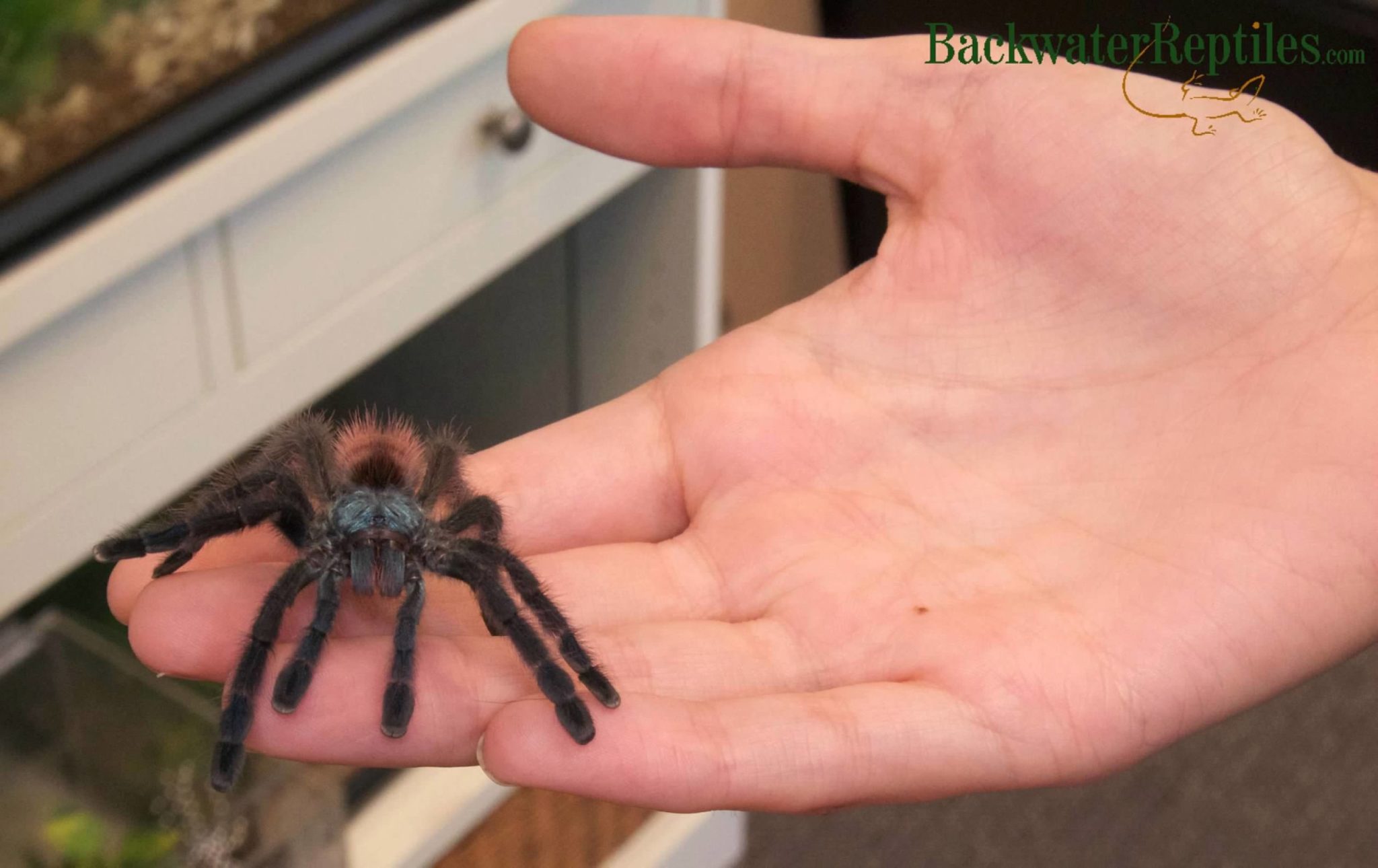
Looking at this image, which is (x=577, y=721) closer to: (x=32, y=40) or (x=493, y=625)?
(x=493, y=625)

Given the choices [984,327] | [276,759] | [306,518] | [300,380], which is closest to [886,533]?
[984,327]

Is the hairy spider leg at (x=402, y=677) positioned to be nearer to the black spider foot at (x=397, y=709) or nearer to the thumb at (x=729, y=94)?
the black spider foot at (x=397, y=709)

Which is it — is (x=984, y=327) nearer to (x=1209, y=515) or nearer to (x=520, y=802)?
(x=1209, y=515)

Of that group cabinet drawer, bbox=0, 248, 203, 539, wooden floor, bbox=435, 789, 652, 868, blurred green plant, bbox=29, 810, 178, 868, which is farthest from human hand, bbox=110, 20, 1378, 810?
wooden floor, bbox=435, 789, 652, 868

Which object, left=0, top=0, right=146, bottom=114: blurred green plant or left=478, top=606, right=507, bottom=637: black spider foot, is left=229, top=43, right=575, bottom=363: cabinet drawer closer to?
left=0, top=0, right=146, bottom=114: blurred green plant

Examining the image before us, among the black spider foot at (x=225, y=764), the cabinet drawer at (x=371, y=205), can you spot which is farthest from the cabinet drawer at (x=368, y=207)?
the black spider foot at (x=225, y=764)
